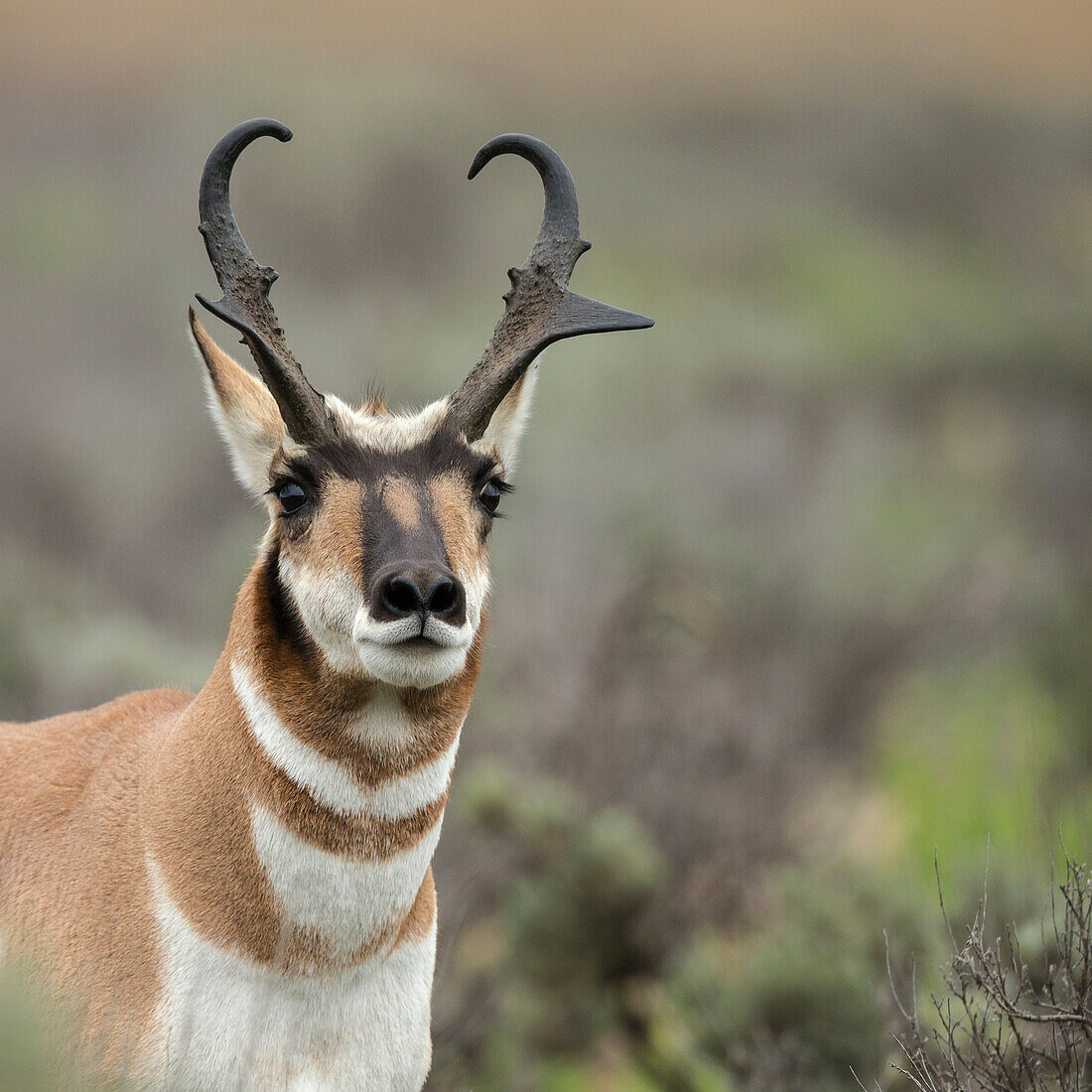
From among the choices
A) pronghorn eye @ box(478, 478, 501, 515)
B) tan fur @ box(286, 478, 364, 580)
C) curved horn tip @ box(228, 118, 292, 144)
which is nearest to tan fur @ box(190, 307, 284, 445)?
tan fur @ box(286, 478, 364, 580)

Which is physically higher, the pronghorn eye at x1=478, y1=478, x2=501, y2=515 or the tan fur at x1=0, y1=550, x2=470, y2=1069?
the pronghorn eye at x1=478, y1=478, x2=501, y2=515

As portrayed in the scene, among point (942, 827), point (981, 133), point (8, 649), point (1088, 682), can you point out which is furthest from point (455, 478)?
point (981, 133)

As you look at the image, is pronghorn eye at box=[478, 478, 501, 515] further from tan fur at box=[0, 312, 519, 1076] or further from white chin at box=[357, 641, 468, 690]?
white chin at box=[357, 641, 468, 690]

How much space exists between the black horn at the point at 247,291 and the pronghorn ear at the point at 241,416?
0.25m

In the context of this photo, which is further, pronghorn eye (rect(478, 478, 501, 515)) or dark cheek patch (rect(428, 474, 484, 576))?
pronghorn eye (rect(478, 478, 501, 515))

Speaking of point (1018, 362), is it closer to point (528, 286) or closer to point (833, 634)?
point (833, 634)

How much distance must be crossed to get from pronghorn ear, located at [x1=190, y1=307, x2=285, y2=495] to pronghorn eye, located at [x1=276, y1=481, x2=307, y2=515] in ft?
0.90

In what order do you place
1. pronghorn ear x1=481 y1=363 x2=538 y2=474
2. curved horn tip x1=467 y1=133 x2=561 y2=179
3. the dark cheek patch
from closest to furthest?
the dark cheek patch
curved horn tip x1=467 y1=133 x2=561 y2=179
pronghorn ear x1=481 y1=363 x2=538 y2=474

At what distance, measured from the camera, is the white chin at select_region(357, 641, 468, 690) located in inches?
152

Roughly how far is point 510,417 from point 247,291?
3.76ft

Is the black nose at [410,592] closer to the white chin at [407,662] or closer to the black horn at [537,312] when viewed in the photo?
the white chin at [407,662]

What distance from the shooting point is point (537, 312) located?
182 inches

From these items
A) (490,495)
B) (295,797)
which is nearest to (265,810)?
(295,797)

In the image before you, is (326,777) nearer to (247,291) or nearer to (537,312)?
(247,291)
